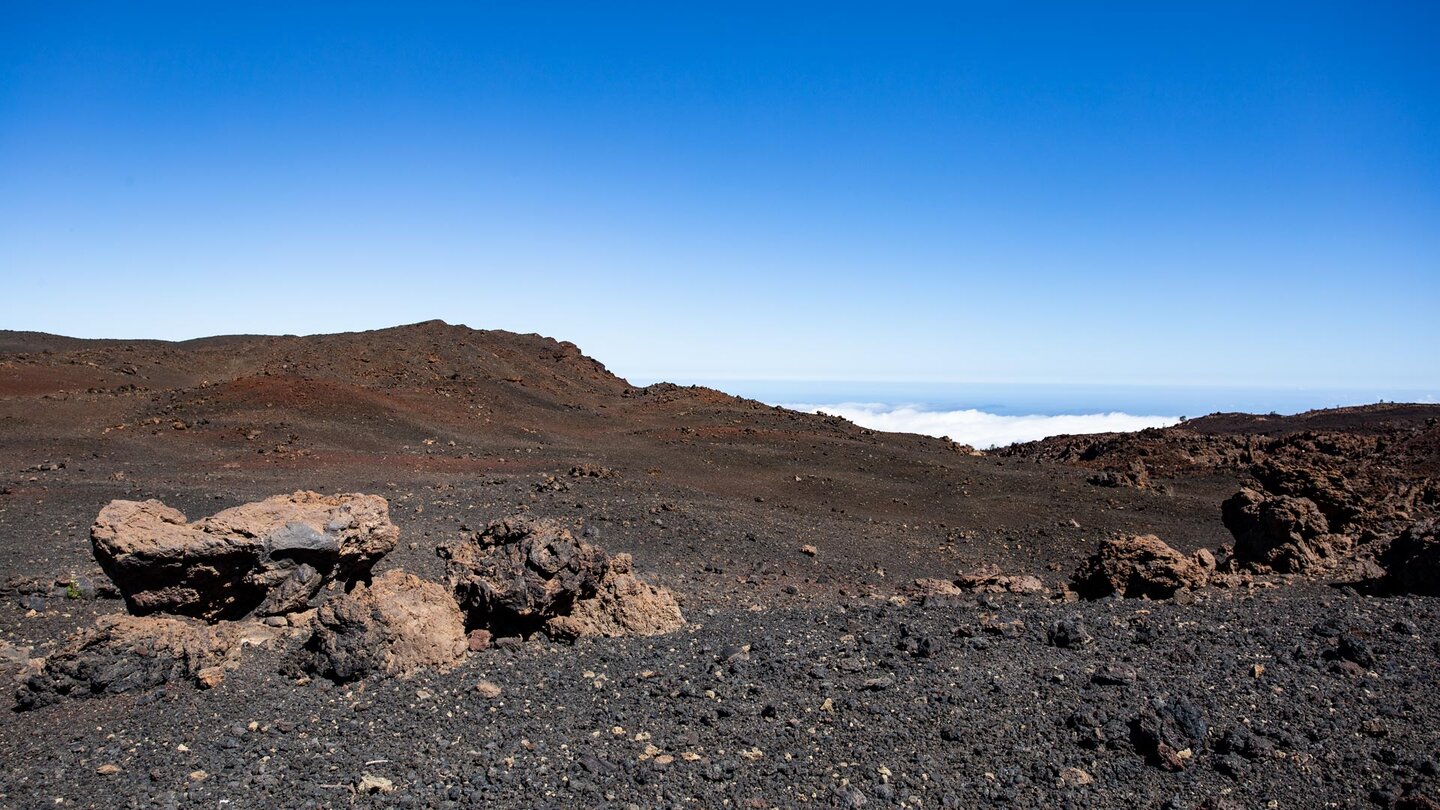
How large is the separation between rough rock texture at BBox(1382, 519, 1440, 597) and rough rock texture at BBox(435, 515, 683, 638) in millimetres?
6076

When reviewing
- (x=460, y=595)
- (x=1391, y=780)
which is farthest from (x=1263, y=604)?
(x=460, y=595)

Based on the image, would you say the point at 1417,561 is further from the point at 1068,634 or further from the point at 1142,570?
the point at 1068,634

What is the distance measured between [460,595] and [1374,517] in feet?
35.5

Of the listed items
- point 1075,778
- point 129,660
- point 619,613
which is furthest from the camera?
point 619,613

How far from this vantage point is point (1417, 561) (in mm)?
7465

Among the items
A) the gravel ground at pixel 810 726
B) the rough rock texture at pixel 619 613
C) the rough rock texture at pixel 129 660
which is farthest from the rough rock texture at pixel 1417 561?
the rough rock texture at pixel 129 660

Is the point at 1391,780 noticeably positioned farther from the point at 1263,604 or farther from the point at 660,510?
the point at 660,510

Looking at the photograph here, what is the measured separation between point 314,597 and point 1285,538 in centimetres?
999

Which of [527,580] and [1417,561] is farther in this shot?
[1417,561]

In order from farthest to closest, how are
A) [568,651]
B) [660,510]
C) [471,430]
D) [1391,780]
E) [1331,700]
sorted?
[471,430] < [660,510] < [568,651] < [1331,700] < [1391,780]

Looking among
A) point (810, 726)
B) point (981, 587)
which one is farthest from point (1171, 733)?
point (981, 587)

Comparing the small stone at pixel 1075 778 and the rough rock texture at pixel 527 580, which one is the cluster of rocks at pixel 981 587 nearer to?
the rough rock texture at pixel 527 580

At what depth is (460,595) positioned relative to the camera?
6926 mm

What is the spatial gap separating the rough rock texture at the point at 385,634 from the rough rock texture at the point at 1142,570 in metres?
6.27
